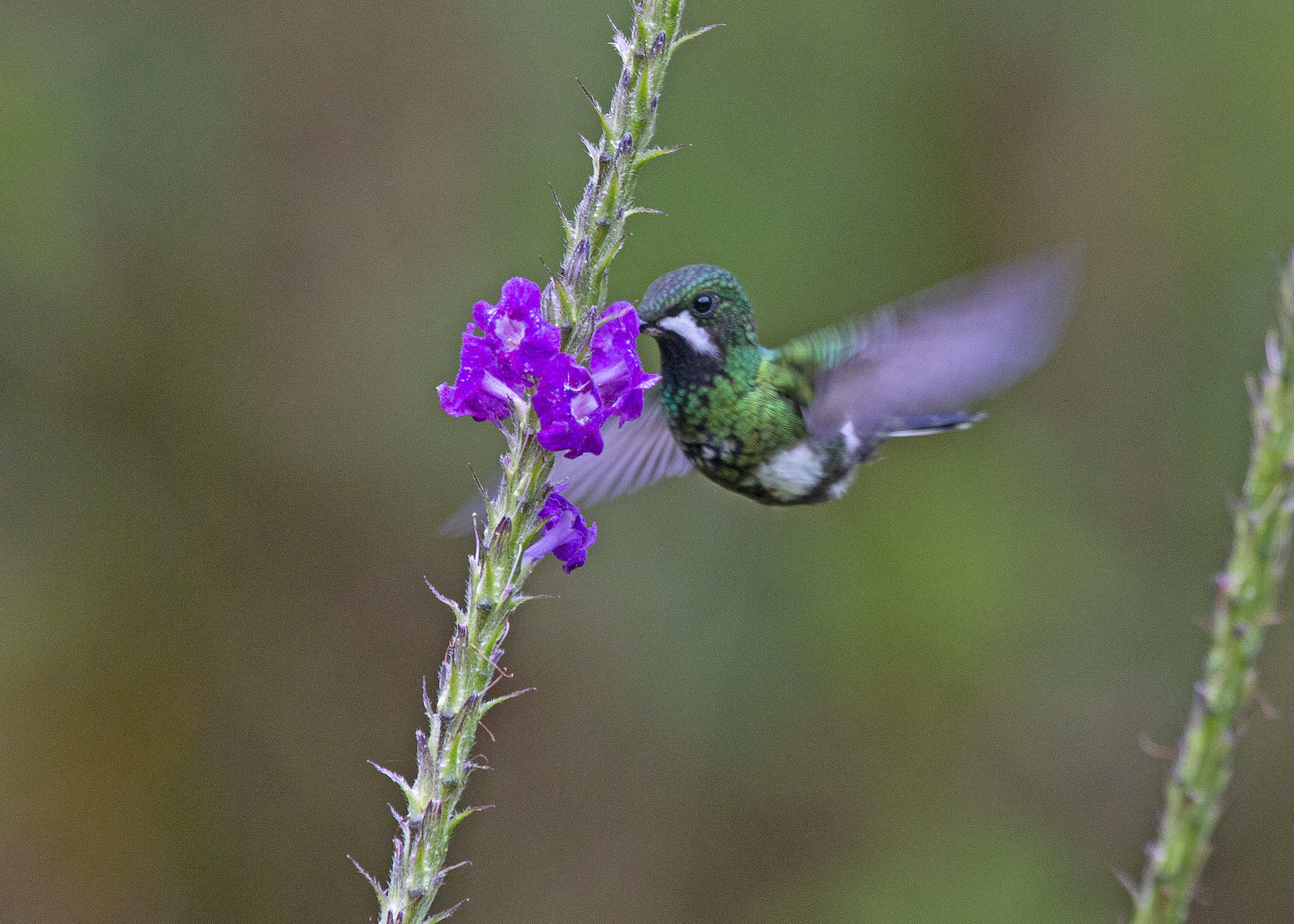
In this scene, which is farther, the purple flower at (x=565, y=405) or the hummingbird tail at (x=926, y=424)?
the hummingbird tail at (x=926, y=424)

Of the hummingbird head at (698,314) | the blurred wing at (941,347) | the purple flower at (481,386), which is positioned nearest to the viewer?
→ the purple flower at (481,386)

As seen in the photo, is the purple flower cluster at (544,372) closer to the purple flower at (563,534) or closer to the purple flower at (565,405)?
the purple flower at (565,405)

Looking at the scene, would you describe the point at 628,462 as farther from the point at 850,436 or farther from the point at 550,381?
the point at 550,381

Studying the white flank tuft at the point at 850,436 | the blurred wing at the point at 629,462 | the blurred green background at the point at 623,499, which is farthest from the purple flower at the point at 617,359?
the blurred green background at the point at 623,499

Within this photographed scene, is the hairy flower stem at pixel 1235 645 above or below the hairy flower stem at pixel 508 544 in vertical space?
below

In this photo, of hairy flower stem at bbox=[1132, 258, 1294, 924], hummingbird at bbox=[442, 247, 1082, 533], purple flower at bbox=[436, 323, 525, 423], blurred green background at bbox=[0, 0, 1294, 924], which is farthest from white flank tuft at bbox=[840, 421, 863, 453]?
blurred green background at bbox=[0, 0, 1294, 924]

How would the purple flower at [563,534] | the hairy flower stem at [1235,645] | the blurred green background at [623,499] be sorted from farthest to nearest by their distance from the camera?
the blurred green background at [623,499]
the hairy flower stem at [1235,645]
the purple flower at [563,534]

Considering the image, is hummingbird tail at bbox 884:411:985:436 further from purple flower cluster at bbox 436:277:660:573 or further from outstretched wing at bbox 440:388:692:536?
purple flower cluster at bbox 436:277:660:573

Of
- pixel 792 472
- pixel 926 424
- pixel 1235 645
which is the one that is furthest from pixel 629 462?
pixel 1235 645
